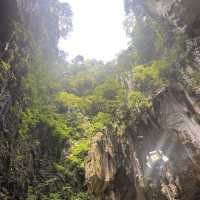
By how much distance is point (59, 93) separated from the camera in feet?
67.0

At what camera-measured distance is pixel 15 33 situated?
16641 mm

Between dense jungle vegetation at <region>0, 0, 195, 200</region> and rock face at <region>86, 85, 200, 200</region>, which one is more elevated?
dense jungle vegetation at <region>0, 0, 195, 200</region>

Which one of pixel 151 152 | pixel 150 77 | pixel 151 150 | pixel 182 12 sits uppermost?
pixel 182 12

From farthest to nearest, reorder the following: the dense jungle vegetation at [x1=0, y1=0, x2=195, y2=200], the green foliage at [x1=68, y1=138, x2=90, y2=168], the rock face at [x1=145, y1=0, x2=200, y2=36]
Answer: the rock face at [x1=145, y1=0, x2=200, y2=36], the green foliage at [x1=68, y1=138, x2=90, y2=168], the dense jungle vegetation at [x1=0, y1=0, x2=195, y2=200]

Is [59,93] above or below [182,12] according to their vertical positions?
below

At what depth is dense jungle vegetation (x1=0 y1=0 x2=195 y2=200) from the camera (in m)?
13.1

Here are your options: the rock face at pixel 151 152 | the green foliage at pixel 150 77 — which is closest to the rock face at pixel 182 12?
the green foliage at pixel 150 77

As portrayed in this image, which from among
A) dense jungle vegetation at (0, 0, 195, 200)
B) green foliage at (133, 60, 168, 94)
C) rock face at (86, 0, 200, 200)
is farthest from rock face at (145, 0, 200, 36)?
rock face at (86, 0, 200, 200)

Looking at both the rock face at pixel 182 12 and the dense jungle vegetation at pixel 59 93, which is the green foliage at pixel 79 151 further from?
the rock face at pixel 182 12

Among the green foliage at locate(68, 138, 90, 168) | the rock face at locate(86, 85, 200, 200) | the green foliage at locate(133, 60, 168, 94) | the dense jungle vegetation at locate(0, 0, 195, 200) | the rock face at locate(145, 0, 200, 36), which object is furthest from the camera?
the green foliage at locate(133, 60, 168, 94)

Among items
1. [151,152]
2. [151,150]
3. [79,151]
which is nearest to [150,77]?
[79,151]

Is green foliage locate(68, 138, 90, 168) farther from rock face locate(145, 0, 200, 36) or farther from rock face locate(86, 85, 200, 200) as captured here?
rock face locate(145, 0, 200, 36)

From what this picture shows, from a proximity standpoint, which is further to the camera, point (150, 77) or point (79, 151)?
point (150, 77)

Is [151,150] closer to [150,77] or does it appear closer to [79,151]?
[79,151]
